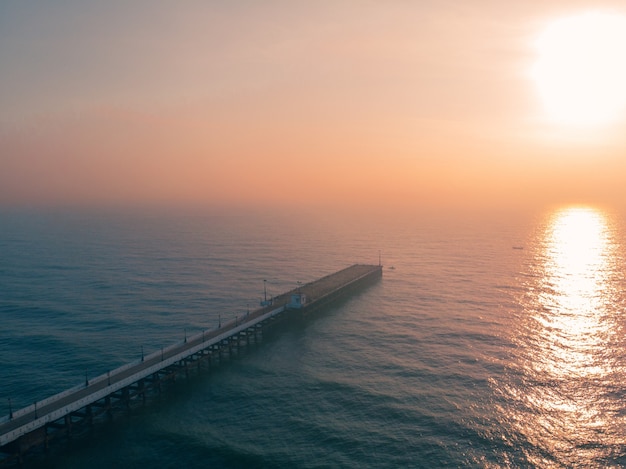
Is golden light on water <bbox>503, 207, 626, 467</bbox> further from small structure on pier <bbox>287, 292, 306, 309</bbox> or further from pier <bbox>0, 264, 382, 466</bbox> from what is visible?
pier <bbox>0, 264, 382, 466</bbox>

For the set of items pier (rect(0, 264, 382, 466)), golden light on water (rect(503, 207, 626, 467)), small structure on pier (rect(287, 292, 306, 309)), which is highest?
small structure on pier (rect(287, 292, 306, 309))

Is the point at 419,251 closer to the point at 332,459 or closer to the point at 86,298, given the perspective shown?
the point at 86,298

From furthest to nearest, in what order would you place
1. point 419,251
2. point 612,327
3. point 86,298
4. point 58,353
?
point 419,251, point 86,298, point 612,327, point 58,353

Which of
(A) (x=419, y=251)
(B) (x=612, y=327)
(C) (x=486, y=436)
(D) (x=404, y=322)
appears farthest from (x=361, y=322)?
(A) (x=419, y=251)

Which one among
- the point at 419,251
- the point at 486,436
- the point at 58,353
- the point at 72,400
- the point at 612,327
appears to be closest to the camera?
the point at 486,436

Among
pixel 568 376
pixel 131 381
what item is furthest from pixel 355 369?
pixel 131 381

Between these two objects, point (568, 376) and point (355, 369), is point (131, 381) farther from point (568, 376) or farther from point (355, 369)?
point (568, 376)

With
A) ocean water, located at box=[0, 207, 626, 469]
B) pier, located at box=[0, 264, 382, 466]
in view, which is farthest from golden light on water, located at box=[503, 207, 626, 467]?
pier, located at box=[0, 264, 382, 466]
